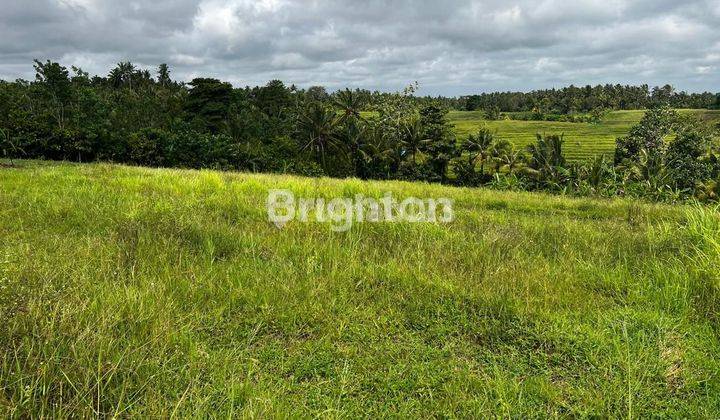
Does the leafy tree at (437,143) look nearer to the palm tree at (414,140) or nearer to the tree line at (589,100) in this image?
the palm tree at (414,140)

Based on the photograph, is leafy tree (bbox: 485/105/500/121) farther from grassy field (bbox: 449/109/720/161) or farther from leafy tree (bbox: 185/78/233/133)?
leafy tree (bbox: 185/78/233/133)

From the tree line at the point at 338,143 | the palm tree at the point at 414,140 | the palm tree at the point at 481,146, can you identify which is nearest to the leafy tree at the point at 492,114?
the tree line at the point at 338,143

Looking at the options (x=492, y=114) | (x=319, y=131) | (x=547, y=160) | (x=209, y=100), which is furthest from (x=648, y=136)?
(x=492, y=114)

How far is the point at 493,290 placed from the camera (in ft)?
13.9

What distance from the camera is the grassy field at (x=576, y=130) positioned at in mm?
87312

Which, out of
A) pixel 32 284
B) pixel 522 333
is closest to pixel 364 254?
pixel 522 333

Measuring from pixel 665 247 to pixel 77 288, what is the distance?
616 cm

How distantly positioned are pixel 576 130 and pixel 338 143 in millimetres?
73074

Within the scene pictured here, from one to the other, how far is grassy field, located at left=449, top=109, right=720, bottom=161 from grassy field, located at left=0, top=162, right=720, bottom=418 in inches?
3307

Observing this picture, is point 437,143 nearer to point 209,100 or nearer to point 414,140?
point 414,140

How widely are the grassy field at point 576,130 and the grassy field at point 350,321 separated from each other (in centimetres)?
8401

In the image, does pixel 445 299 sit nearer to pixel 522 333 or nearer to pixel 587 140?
pixel 522 333

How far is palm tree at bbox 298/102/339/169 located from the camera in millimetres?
49062

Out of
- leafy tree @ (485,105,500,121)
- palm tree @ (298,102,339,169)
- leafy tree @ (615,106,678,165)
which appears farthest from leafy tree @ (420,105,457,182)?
leafy tree @ (485,105,500,121)
